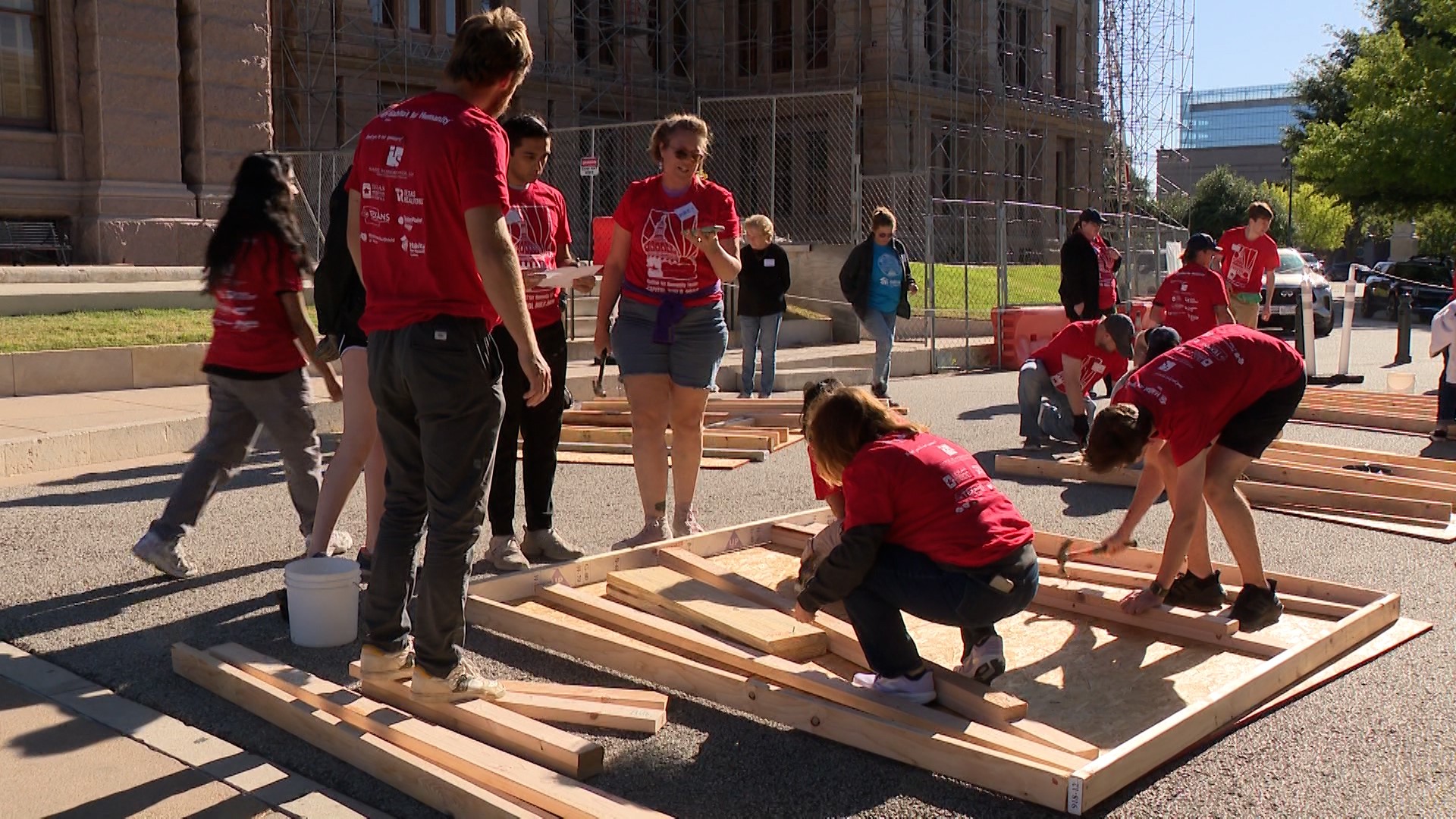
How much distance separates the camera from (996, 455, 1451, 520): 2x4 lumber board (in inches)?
305

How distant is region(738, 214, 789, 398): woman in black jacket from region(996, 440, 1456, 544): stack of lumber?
4.33 metres

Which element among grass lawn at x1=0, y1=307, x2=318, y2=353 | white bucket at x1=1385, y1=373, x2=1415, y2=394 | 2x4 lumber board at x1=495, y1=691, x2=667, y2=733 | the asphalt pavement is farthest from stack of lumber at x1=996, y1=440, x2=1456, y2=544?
grass lawn at x1=0, y1=307, x2=318, y2=353

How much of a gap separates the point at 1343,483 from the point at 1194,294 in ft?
7.43

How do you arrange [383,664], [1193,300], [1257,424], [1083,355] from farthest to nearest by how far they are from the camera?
[1193,300] < [1083,355] < [1257,424] < [383,664]

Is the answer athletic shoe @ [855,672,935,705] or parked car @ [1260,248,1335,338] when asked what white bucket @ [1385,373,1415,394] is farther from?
athletic shoe @ [855,672,935,705]

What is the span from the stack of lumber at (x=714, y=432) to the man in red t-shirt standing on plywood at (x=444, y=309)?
5.43m

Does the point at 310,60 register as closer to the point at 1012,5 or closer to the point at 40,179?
the point at 40,179

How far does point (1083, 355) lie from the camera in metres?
9.82

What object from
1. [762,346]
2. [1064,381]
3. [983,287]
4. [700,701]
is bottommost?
[700,701]

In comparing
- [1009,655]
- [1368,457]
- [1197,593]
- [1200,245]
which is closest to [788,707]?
[1009,655]

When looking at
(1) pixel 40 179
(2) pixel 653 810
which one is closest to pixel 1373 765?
(2) pixel 653 810

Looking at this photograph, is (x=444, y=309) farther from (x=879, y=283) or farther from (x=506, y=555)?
(x=879, y=283)

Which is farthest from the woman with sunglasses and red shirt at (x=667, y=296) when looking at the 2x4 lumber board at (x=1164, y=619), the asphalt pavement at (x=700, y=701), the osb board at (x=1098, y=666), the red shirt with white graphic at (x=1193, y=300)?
the red shirt with white graphic at (x=1193, y=300)

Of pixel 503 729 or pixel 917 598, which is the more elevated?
pixel 917 598
